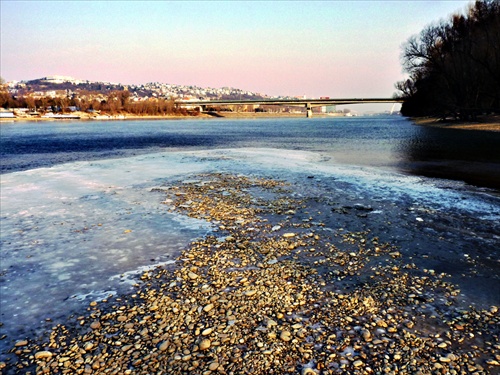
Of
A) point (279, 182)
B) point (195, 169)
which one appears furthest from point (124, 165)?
point (279, 182)

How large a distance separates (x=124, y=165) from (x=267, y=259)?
21275 mm

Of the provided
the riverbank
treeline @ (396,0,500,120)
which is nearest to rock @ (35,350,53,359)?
the riverbank

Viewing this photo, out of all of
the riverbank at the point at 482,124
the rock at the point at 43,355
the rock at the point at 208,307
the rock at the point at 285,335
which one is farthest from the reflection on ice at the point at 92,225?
the riverbank at the point at 482,124

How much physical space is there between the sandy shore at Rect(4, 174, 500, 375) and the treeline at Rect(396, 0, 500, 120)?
6873 centimetres

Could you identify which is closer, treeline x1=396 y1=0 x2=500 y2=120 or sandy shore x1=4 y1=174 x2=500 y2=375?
sandy shore x1=4 y1=174 x2=500 y2=375

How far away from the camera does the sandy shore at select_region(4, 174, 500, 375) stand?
525 centimetres

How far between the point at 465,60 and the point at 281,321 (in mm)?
77524

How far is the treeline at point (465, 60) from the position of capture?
60.5 m

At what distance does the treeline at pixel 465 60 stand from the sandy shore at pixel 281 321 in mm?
68729

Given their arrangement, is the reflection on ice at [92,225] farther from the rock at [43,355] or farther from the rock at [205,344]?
the rock at [205,344]

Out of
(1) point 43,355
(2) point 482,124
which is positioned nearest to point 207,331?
(1) point 43,355

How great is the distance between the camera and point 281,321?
20.7 feet

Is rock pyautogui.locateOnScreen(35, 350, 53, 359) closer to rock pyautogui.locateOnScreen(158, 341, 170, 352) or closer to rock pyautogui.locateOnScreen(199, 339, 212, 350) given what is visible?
rock pyautogui.locateOnScreen(158, 341, 170, 352)

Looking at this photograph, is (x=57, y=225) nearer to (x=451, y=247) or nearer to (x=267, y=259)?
(x=267, y=259)
